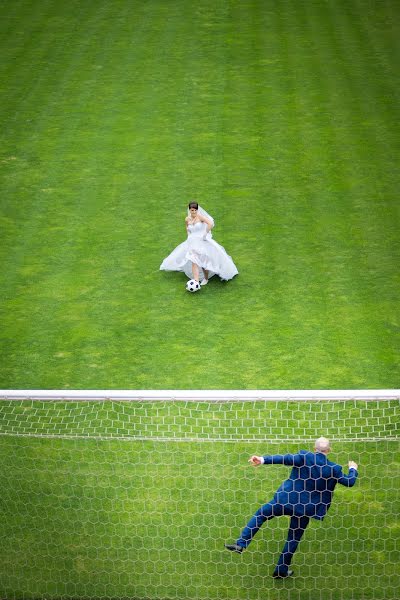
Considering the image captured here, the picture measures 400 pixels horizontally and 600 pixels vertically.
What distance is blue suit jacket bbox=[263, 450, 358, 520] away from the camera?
24.9ft

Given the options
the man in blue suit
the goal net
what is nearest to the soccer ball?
the goal net

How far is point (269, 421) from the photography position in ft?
32.7

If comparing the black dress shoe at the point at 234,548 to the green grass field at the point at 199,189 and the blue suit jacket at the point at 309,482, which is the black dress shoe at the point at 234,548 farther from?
the green grass field at the point at 199,189

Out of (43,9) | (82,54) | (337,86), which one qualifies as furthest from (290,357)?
(43,9)

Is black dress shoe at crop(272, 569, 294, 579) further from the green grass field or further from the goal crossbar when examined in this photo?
the green grass field

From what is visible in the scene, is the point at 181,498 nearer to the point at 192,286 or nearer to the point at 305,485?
the point at 305,485

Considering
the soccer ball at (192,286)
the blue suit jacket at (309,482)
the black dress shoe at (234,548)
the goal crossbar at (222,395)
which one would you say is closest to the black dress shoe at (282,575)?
the black dress shoe at (234,548)

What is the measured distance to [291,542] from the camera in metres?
7.95

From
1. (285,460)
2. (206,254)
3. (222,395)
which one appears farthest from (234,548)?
(206,254)

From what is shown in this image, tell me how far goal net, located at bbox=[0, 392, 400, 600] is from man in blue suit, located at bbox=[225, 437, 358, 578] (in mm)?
641

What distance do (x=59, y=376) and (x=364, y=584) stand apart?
4771 mm

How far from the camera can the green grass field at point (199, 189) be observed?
453 inches

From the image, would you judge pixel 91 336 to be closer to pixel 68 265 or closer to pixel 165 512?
pixel 68 265

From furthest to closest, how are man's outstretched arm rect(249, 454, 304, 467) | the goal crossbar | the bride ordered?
the bride, the goal crossbar, man's outstretched arm rect(249, 454, 304, 467)
